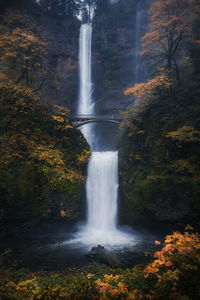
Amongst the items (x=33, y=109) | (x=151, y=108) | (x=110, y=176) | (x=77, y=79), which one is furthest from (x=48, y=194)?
(x=77, y=79)

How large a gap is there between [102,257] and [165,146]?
711 centimetres

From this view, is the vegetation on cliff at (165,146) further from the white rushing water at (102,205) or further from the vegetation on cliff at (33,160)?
the vegetation on cliff at (33,160)

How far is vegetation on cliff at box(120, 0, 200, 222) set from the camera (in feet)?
31.1

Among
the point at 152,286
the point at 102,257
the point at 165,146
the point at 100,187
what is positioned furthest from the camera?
the point at 100,187

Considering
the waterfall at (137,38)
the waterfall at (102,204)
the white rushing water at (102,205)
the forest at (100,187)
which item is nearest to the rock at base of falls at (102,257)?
the forest at (100,187)

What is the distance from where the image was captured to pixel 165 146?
10.9m

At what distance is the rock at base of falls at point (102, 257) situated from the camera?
732 cm

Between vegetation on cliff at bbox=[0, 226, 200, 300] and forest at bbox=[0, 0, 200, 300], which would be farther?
forest at bbox=[0, 0, 200, 300]

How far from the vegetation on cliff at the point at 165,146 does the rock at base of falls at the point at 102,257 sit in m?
3.63

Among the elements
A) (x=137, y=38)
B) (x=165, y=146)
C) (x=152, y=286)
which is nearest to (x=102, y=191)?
(x=165, y=146)

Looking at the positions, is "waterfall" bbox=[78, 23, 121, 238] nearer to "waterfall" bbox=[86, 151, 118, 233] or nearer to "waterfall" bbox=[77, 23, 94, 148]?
"waterfall" bbox=[86, 151, 118, 233]

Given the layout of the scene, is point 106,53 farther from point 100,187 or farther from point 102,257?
point 102,257

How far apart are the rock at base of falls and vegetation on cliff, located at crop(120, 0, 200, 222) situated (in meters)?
3.63

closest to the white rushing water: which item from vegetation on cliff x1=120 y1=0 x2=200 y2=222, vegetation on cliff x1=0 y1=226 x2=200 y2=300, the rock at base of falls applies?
vegetation on cliff x1=120 y1=0 x2=200 y2=222
